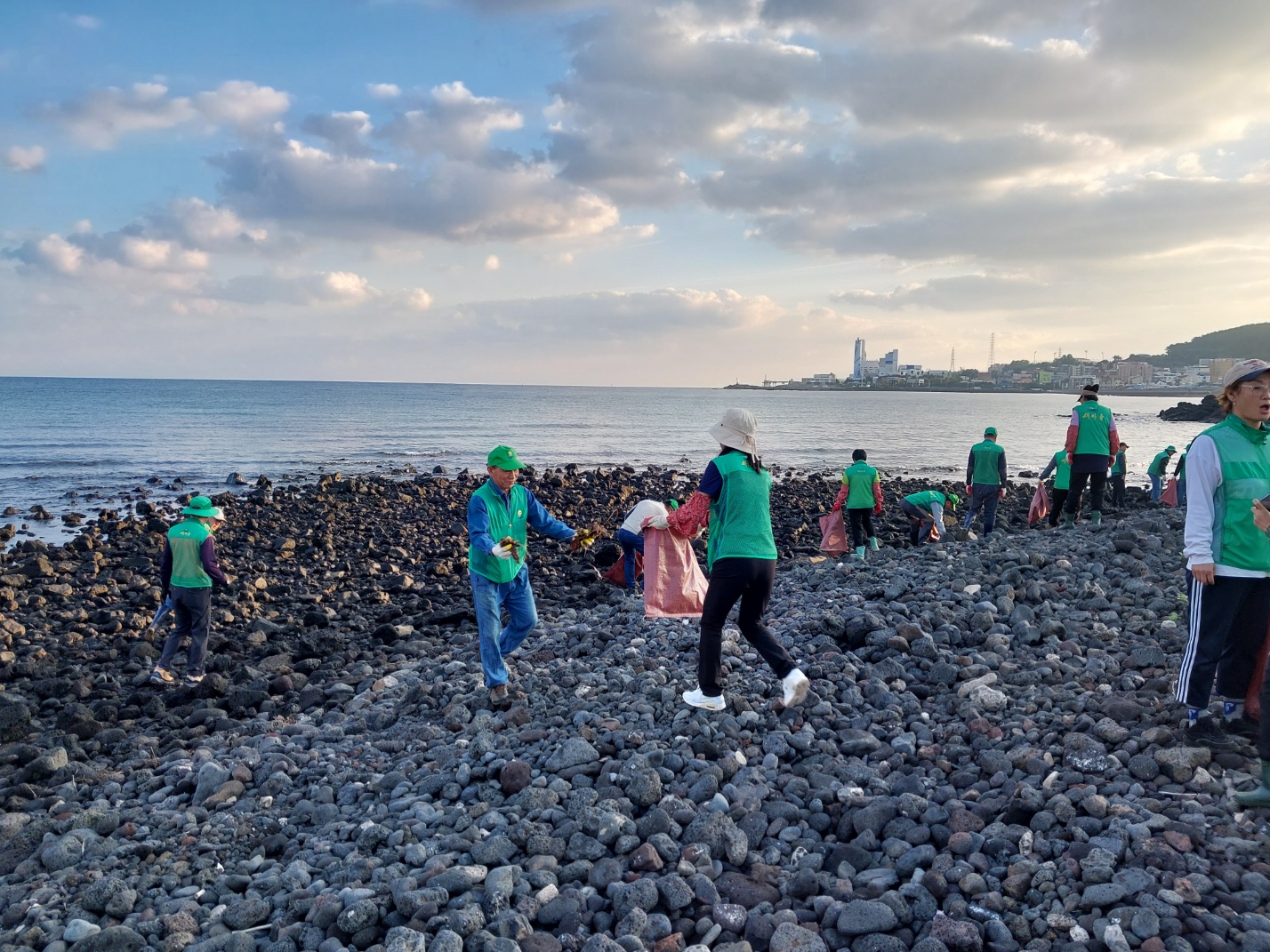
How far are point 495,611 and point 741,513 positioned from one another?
8.39 feet

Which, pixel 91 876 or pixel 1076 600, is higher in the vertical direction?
pixel 1076 600

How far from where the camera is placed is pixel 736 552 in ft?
20.1

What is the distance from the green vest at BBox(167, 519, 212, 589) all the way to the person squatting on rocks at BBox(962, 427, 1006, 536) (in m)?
12.5

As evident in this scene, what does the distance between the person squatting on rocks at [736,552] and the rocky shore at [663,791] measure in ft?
1.09

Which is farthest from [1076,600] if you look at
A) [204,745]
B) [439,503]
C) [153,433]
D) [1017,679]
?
[153,433]

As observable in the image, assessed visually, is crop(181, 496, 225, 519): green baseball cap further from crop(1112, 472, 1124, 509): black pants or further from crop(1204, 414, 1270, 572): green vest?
crop(1112, 472, 1124, 509): black pants

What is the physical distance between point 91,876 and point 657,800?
11.4 feet

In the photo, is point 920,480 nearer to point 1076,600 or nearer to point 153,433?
point 1076,600

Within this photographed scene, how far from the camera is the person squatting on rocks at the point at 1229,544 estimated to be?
484 centimetres

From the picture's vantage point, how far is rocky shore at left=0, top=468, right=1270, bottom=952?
13.3 feet

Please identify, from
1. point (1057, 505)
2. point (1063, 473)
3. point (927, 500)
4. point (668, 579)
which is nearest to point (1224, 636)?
point (668, 579)

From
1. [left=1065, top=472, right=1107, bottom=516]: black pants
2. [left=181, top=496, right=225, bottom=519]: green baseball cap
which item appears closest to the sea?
[left=1065, top=472, right=1107, bottom=516]: black pants

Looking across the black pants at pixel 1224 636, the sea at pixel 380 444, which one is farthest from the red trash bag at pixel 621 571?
the sea at pixel 380 444

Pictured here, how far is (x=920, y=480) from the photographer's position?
108ft
